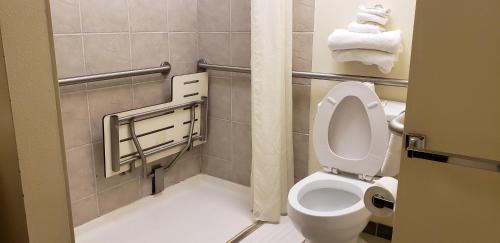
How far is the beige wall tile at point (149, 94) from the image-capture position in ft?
7.46

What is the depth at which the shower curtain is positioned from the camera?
6.70 feet

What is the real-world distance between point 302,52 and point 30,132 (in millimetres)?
1655

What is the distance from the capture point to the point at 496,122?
736 mm

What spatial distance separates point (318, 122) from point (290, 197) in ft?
1.35

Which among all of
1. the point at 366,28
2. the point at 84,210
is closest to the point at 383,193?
the point at 366,28

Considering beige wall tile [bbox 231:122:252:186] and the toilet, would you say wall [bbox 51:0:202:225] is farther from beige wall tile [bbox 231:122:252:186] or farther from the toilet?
the toilet

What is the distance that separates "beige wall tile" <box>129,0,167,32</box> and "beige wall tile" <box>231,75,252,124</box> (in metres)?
0.55

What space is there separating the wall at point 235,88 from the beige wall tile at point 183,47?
49mm

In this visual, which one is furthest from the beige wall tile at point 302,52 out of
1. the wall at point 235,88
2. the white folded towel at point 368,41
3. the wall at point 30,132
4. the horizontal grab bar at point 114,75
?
the wall at point 30,132

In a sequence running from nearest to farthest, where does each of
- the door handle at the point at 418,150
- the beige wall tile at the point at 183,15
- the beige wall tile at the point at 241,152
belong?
the door handle at the point at 418,150, the beige wall tile at the point at 183,15, the beige wall tile at the point at 241,152

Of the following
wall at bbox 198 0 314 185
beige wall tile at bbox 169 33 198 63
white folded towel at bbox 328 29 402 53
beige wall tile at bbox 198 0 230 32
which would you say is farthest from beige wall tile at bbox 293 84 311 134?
beige wall tile at bbox 169 33 198 63

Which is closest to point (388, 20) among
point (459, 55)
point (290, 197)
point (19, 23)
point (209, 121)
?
point (290, 197)

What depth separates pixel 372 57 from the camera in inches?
70.6

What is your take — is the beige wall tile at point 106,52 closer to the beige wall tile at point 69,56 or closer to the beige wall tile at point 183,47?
the beige wall tile at point 69,56
